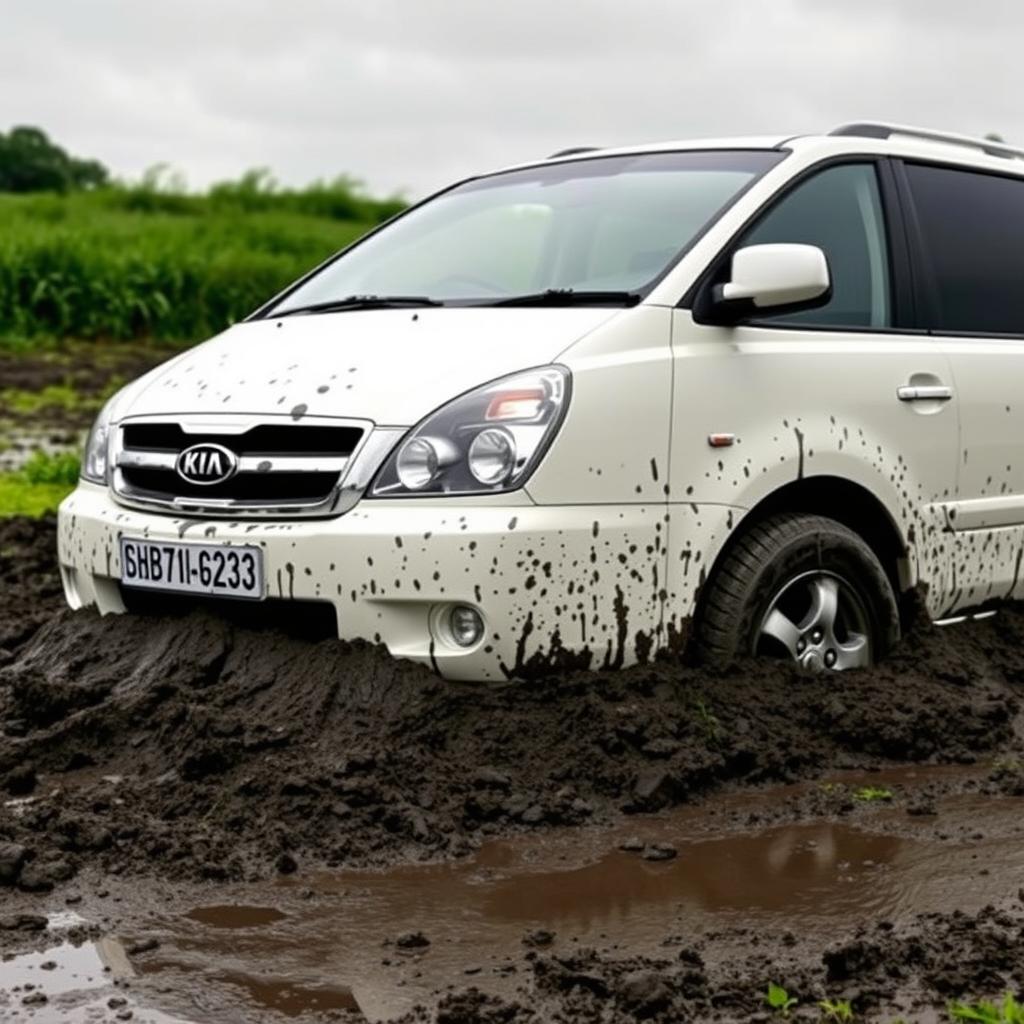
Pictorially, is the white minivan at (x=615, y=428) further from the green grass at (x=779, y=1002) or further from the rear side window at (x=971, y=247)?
the green grass at (x=779, y=1002)

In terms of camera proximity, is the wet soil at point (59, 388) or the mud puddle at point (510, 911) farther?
the wet soil at point (59, 388)

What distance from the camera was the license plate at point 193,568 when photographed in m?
5.39

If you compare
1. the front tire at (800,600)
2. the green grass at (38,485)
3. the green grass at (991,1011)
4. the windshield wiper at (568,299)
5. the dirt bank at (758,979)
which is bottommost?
the green grass at (38,485)

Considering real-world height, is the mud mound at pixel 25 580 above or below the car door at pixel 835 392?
below

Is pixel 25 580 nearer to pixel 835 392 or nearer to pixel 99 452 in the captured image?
pixel 99 452

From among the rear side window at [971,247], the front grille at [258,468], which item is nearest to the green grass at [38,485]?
the front grille at [258,468]

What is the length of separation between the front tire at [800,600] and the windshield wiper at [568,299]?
773 millimetres

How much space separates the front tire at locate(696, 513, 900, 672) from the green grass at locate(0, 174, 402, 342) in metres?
17.6

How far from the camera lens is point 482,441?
5180 mm

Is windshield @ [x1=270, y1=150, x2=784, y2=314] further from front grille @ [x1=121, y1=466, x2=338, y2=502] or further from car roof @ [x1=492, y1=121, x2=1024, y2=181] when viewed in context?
front grille @ [x1=121, y1=466, x2=338, y2=502]

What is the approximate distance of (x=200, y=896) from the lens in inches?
176

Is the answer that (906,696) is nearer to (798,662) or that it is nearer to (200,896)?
(798,662)

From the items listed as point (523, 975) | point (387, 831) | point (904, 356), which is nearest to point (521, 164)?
point (904, 356)

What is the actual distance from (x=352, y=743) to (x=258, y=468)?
0.82m
